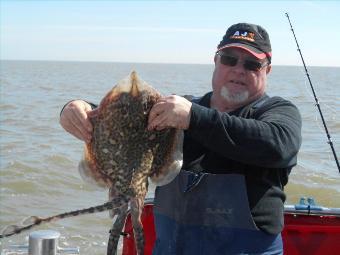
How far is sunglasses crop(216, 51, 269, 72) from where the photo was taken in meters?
3.41

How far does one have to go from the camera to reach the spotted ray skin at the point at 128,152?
263cm

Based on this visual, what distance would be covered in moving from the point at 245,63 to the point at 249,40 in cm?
16

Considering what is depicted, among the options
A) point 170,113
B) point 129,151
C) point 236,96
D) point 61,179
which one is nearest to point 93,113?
point 129,151

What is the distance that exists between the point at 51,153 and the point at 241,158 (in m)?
11.9

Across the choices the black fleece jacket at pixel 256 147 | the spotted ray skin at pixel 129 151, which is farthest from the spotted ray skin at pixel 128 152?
the black fleece jacket at pixel 256 147

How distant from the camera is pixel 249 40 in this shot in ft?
11.2

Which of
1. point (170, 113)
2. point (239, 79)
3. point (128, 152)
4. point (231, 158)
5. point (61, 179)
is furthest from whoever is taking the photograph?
point (61, 179)

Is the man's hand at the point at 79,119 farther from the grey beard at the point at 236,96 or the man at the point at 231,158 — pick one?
the grey beard at the point at 236,96

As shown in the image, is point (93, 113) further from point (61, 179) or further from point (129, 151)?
Answer: point (61, 179)

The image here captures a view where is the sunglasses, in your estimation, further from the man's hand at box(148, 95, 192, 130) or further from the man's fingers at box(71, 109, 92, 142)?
the man's fingers at box(71, 109, 92, 142)

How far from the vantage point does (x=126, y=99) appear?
2.62m

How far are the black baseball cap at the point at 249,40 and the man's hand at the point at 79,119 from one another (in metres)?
1.12

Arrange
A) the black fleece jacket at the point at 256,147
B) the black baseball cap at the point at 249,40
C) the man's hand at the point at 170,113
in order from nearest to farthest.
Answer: the man's hand at the point at 170,113 < the black fleece jacket at the point at 256,147 < the black baseball cap at the point at 249,40

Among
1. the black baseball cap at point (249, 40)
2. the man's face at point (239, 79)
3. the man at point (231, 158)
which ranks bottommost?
the man at point (231, 158)
